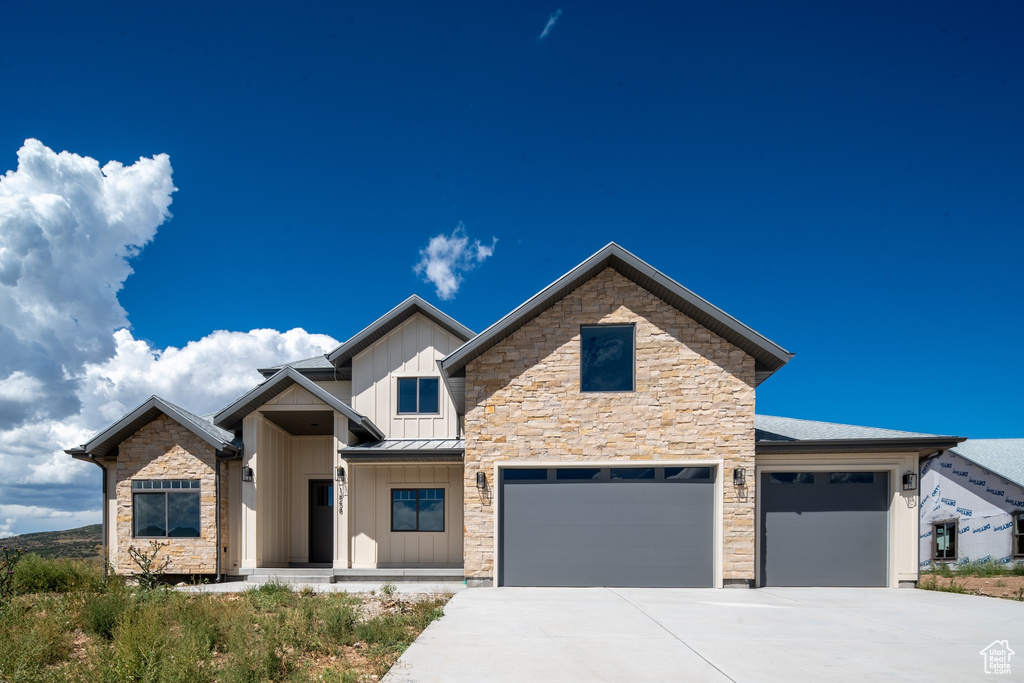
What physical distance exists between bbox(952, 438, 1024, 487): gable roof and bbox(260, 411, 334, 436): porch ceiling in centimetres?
2084

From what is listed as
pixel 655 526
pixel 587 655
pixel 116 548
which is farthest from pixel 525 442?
pixel 116 548

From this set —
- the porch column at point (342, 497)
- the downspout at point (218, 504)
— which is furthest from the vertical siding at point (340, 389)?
the downspout at point (218, 504)

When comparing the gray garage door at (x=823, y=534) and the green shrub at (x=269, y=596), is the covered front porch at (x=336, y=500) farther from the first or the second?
the gray garage door at (x=823, y=534)

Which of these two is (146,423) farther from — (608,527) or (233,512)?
(608,527)

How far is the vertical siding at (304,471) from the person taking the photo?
56.5 ft

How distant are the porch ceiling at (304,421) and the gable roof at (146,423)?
110cm

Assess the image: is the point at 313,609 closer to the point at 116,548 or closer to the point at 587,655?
the point at 587,655

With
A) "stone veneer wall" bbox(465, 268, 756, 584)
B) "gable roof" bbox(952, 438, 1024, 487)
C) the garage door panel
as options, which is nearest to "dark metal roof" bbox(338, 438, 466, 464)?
"stone veneer wall" bbox(465, 268, 756, 584)

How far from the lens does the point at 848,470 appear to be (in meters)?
14.0

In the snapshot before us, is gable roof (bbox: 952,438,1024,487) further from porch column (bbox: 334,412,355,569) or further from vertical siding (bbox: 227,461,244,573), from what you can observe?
vertical siding (bbox: 227,461,244,573)

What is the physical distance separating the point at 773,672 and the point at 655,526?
668cm

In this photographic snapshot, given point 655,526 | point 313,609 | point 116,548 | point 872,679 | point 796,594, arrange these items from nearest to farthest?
point 872,679 → point 313,609 → point 796,594 → point 655,526 → point 116,548

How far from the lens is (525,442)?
13.6 m

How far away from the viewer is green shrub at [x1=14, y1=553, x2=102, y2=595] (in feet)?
43.1
